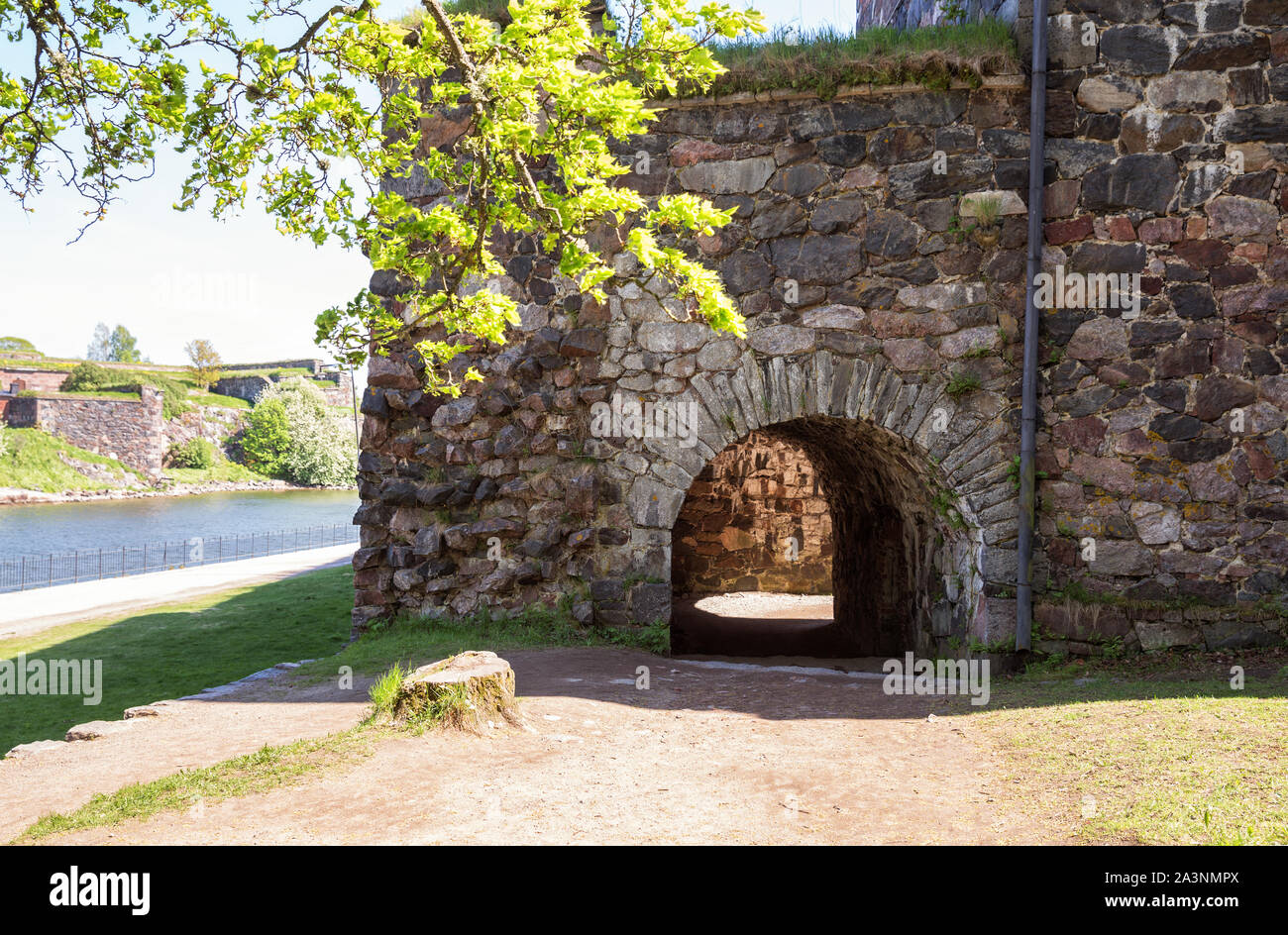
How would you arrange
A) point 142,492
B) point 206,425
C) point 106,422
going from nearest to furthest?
1. point 142,492
2. point 106,422
3. point 206,425

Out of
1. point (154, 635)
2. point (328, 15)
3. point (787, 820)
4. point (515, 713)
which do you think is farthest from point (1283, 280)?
point (154, 635)

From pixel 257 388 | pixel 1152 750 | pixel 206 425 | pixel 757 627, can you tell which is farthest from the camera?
pixel 257 388

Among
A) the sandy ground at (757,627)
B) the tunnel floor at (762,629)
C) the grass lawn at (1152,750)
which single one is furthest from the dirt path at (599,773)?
the sandy ground at (757,627)

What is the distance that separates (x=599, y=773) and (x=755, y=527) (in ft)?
37.3

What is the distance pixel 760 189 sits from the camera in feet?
24.3

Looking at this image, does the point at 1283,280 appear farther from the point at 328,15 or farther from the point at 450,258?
the point at 328,15

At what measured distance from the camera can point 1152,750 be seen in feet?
13.9

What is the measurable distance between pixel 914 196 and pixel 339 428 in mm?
62068

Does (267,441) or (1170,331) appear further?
(267,441)

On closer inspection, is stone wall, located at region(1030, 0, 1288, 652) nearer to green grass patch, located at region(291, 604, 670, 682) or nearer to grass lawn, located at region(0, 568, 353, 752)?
green grass patch, located at region(291, 604, 670, 682)

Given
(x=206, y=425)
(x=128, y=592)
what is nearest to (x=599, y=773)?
(x=128, y=592)

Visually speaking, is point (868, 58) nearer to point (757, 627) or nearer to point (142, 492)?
point (757, 627)

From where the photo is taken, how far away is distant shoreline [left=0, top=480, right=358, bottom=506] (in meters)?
46.7

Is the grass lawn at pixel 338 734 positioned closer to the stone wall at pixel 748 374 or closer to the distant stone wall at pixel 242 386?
the stone wall at pixel 748 374
